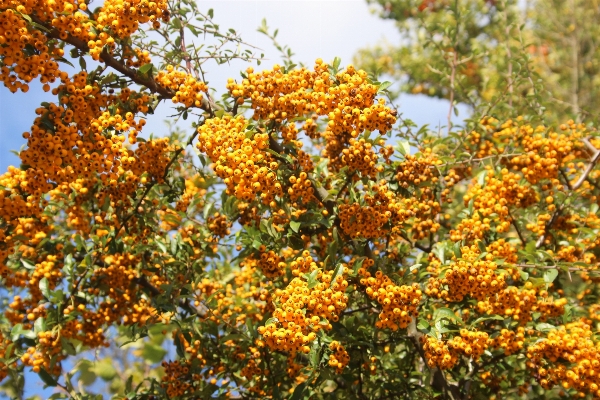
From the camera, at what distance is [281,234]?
416 cm

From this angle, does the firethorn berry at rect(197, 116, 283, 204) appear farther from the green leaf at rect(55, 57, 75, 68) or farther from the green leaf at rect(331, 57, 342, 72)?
the green leaf at rect(55, 57, 75, 68)

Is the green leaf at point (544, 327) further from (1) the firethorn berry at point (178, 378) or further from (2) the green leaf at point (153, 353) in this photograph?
(2) the green leaf at point (153, 353)

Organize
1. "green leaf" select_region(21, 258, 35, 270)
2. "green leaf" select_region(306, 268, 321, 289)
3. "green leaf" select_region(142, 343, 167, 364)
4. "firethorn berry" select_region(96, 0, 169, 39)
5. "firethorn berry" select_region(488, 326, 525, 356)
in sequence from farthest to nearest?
"green leaf" select_region(142, 343, 167, 364)
"green leaf" select_region(21, 258, 35, 270)
"firethorn berry" select_region(488, 326, 525, 356)
"firethorn berry" select_region(96, 0, 169, 39)
"green leaf" select_region(306, 268, 321, 289)

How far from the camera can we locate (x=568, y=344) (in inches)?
141

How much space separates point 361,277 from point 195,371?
177 cm

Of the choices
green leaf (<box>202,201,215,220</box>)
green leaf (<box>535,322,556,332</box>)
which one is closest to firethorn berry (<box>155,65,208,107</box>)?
green leaf (<box>202,201,215,220</box>)

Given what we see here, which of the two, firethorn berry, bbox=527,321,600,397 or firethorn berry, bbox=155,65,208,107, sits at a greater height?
firethorn berry, bbox=155,65,208,107

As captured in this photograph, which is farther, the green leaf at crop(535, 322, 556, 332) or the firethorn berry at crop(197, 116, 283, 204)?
the green leaf at crop(535, 322, 556, 332)

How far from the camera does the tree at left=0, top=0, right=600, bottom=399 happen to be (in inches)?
131

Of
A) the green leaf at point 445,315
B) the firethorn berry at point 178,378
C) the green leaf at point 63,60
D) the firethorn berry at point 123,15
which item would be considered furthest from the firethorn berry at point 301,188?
the firethorn berry at point 178,378

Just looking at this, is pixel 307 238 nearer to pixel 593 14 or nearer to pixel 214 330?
pixel 214 330

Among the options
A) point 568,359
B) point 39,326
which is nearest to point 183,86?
point 39,326

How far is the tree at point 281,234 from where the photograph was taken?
3.33 m

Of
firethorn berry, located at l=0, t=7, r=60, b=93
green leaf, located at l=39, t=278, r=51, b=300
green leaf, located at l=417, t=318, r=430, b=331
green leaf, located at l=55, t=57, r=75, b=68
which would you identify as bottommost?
green leaf, located at l=417, t=318, r=430, b=331
